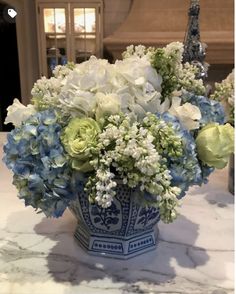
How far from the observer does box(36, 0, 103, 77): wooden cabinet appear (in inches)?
138

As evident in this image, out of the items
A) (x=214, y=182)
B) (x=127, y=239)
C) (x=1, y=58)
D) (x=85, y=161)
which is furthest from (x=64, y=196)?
(x=1, y=58)

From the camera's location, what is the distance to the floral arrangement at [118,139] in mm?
646

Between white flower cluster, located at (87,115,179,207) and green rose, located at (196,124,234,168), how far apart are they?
0.11 metres

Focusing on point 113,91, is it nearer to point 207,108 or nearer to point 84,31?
point 207,108

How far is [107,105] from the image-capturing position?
679 millimetres

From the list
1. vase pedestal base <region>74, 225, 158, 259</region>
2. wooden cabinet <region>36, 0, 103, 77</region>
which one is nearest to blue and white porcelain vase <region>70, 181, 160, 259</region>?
vase pedestal base <region>74, 225, 158, 259</region>

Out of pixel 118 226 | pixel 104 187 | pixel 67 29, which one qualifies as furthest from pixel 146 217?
pixel 67 29

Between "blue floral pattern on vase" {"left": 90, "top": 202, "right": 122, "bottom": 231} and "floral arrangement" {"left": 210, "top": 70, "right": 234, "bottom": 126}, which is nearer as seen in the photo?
"blue floral pattern on vase" {"left": 90, "top": 202, "right": 122, "bottom": 231}

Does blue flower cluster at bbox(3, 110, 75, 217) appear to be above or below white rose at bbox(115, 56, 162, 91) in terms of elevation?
below

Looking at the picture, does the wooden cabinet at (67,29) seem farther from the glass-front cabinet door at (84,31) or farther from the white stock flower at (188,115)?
the white stock flower at (188,115)

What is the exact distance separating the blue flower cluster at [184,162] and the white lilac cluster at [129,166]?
0.08 feet

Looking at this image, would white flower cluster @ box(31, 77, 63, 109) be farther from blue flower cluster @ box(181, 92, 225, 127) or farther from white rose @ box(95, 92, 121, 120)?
blue flower cluster @ box(181, 92, 225, 127)

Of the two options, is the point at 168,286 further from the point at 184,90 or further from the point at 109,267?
the point at 184,90

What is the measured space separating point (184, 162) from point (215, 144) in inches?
3.1
